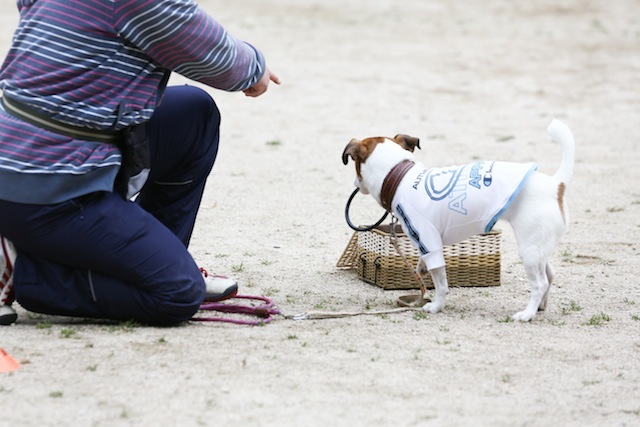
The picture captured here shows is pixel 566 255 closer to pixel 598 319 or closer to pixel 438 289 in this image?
pixel 598 319

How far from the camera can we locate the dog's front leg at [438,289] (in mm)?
4438

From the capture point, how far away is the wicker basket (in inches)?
193

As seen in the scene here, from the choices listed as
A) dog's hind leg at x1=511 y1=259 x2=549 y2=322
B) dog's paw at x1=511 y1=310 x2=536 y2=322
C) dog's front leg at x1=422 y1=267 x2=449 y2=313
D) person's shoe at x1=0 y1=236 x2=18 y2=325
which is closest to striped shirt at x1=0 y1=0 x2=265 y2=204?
person's shoe at x1=0 y1=236 x2=18 y2=325

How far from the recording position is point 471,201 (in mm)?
4297

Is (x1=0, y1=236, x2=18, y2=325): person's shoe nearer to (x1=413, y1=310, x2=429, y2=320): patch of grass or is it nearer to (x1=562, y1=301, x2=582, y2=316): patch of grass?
(x1=413, y1=310, x2=429, y2=320): patch of grass

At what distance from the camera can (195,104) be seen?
14.7 ft

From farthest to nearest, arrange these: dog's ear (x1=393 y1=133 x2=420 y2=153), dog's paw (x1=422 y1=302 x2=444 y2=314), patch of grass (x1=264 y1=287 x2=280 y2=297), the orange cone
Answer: patch of grass (x1=264 y1=287 x2=280 y2=297) → dog's ear (x1=393 y1=133 x2=420 y2=153) → dog's paw (x1=422 y1=302 x2=444 y2=314) → the orange cone

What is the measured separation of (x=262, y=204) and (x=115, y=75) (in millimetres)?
2752

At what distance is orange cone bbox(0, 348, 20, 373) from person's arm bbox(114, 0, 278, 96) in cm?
121

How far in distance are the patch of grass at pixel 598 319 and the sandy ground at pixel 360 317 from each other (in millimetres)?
16

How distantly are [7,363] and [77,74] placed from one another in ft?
3.53

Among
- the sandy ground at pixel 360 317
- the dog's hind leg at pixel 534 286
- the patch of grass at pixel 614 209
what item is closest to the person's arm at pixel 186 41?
Result: the sandy ground at pixel 360 317

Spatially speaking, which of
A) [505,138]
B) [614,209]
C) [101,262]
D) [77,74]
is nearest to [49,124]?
[77,74]

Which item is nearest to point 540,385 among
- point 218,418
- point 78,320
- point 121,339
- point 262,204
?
point 218,418
